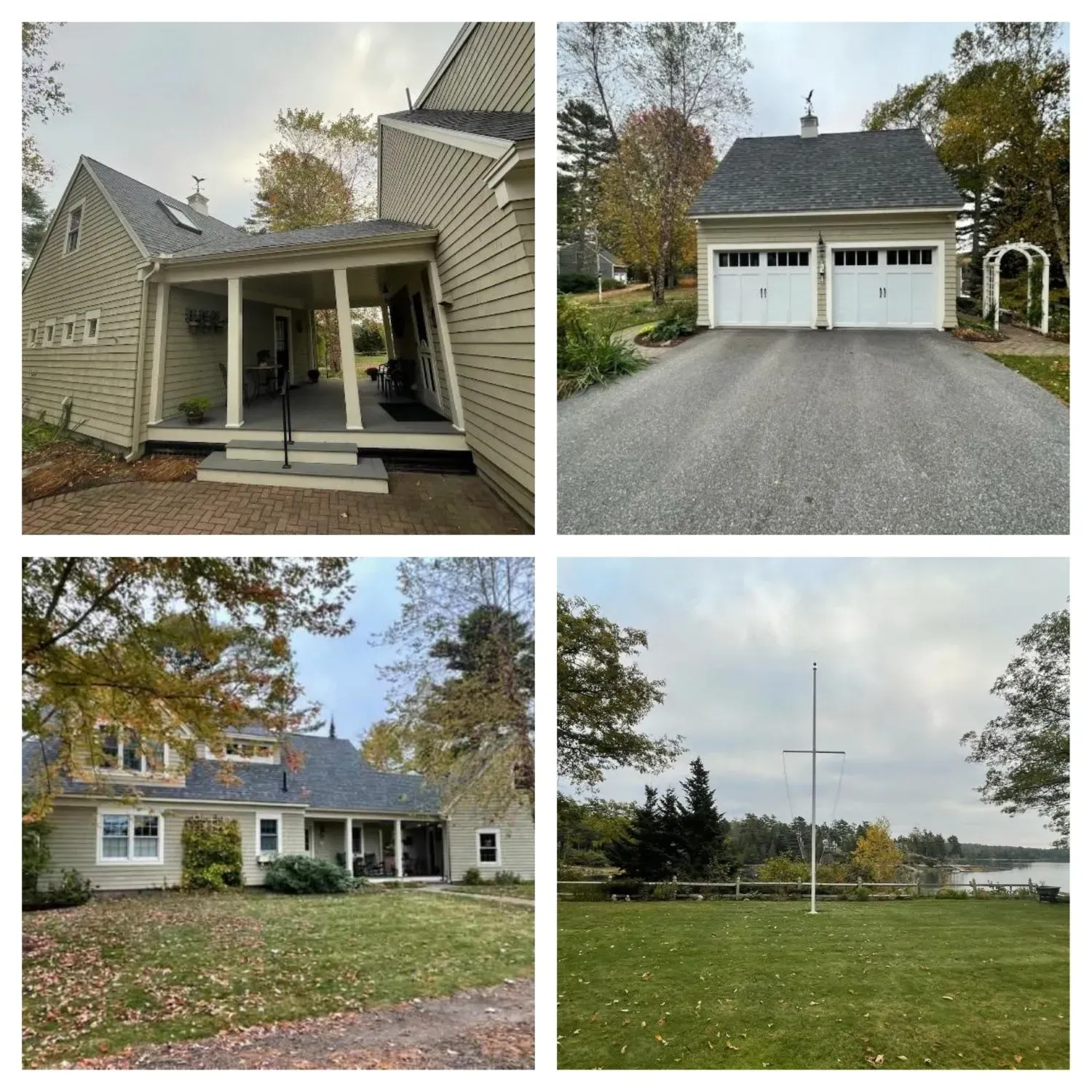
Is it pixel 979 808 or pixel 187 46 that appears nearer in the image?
pixel 979 808

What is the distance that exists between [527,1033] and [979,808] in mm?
2904

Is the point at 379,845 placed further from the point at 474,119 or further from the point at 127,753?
the point at 474,119

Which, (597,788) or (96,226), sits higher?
(96,226)

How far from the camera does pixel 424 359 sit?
7.41m

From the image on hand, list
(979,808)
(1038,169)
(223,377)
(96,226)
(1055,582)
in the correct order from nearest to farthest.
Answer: (1055,582)
(979,808)
(1038,169)
(96,226)
(223,377)

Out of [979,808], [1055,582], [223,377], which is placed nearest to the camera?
[1055,582]

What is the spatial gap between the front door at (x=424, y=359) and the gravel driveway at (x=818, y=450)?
9.31 ft

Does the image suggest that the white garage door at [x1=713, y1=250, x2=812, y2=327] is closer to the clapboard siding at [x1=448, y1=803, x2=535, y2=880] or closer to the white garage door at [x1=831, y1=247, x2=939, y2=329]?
the white garage door at [x1=831, y1=247, x2=939, y2=329]

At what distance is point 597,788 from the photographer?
12.7 ft

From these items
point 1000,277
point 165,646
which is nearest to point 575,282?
point 1000,277

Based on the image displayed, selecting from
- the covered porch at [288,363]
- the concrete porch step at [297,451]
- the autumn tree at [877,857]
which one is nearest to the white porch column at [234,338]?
the covered porch at [288,363]
